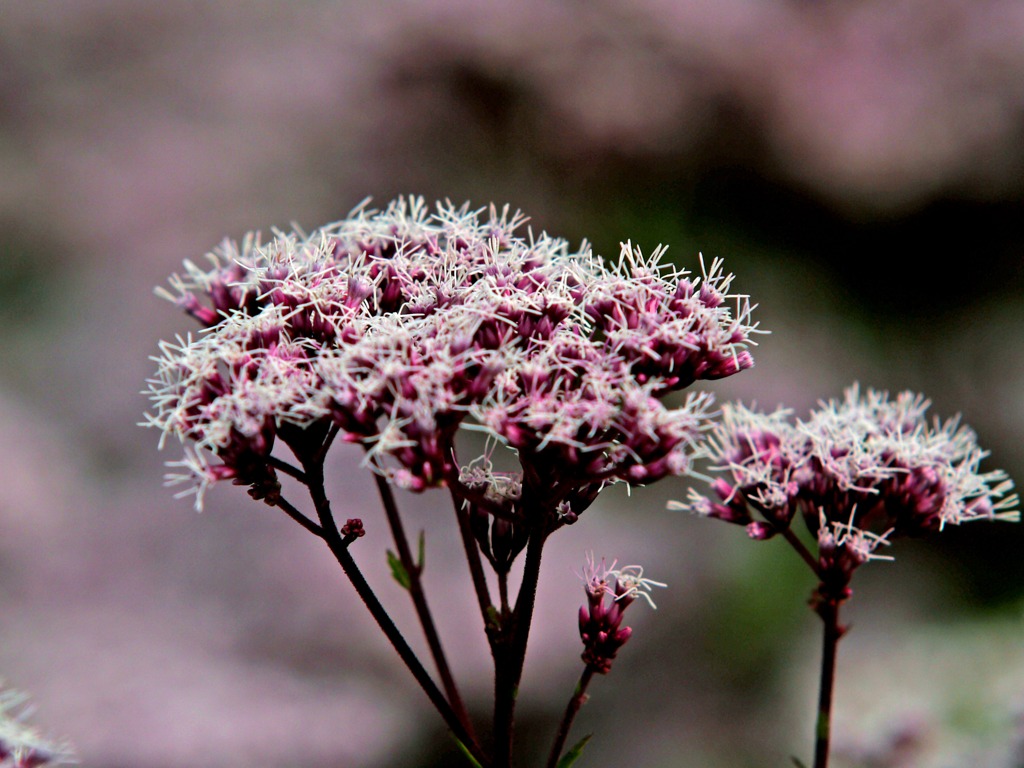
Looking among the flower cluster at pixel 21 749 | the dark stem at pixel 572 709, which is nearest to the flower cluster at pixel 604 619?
the dark stem at pixel 572 709

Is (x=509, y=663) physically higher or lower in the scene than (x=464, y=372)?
lower

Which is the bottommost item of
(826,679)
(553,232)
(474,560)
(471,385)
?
(826,679)

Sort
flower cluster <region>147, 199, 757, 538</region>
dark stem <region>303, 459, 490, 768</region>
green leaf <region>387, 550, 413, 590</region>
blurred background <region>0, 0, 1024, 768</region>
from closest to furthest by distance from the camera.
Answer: flower cluster <region>147, 199, 757, 538</region> → dark stem <region>303, 459, 490, 768</region> → green leaf <region>387, 550, 413, 590</region> → blurred background <region>0, 0, 1024, 768</region>

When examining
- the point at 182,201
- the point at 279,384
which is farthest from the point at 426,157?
the point at 279,384

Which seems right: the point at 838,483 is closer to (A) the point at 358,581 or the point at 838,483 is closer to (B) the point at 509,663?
(B) the point at 509,663

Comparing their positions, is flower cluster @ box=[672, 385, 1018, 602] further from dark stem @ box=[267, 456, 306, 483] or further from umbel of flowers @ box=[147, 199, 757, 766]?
dark stem @ box=[267, 456, 306, 483]

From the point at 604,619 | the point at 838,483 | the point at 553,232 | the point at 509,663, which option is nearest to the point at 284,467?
the point at 509,663

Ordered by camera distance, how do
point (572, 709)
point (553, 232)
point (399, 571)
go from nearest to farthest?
point (572, 709) < point (399, 571) < point (553, 232)

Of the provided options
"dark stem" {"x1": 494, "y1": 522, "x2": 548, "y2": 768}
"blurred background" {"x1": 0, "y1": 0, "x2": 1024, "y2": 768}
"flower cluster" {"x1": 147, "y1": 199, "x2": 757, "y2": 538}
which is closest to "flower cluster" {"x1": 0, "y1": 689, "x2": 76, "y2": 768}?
"flower cluster" {"x1": 147, "y1": 199, "x2": 757, "y2": 538}
